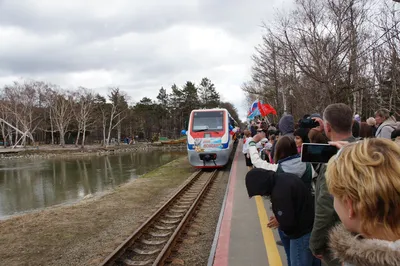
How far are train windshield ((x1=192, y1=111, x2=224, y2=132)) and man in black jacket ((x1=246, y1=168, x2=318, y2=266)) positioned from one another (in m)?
12.8

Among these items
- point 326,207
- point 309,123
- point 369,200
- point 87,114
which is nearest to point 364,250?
point 369,200

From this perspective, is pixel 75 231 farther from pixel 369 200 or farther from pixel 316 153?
pixel 369 200

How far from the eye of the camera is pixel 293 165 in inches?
126

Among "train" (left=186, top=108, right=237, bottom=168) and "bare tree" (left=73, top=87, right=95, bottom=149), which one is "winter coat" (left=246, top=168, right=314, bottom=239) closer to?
"train" (left=186, top=108, right=237, bottom=168)

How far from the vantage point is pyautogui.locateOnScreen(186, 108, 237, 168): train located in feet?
49.9

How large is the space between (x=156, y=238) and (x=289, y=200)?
4.44 m

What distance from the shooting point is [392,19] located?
9.22 meters

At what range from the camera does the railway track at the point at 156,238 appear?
5305 millimetres

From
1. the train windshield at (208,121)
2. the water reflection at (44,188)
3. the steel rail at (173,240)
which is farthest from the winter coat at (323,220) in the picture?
the train windshield at (208,121)

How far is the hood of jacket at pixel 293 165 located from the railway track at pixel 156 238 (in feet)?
9.39

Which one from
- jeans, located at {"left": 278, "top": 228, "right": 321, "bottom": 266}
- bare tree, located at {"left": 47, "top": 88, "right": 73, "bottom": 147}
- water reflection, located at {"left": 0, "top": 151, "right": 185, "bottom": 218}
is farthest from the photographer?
bare tree, located at {"left": 47, "top": 88, "right": 73, "bottom": 147}

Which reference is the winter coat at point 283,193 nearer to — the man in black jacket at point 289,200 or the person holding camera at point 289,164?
the man in black jacket at point 289,200

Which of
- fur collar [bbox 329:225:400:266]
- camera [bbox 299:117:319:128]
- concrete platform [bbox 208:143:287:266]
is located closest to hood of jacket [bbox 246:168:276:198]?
fur collar [bbox 329:225:400:266]

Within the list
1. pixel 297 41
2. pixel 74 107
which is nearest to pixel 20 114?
pixel 74 107
